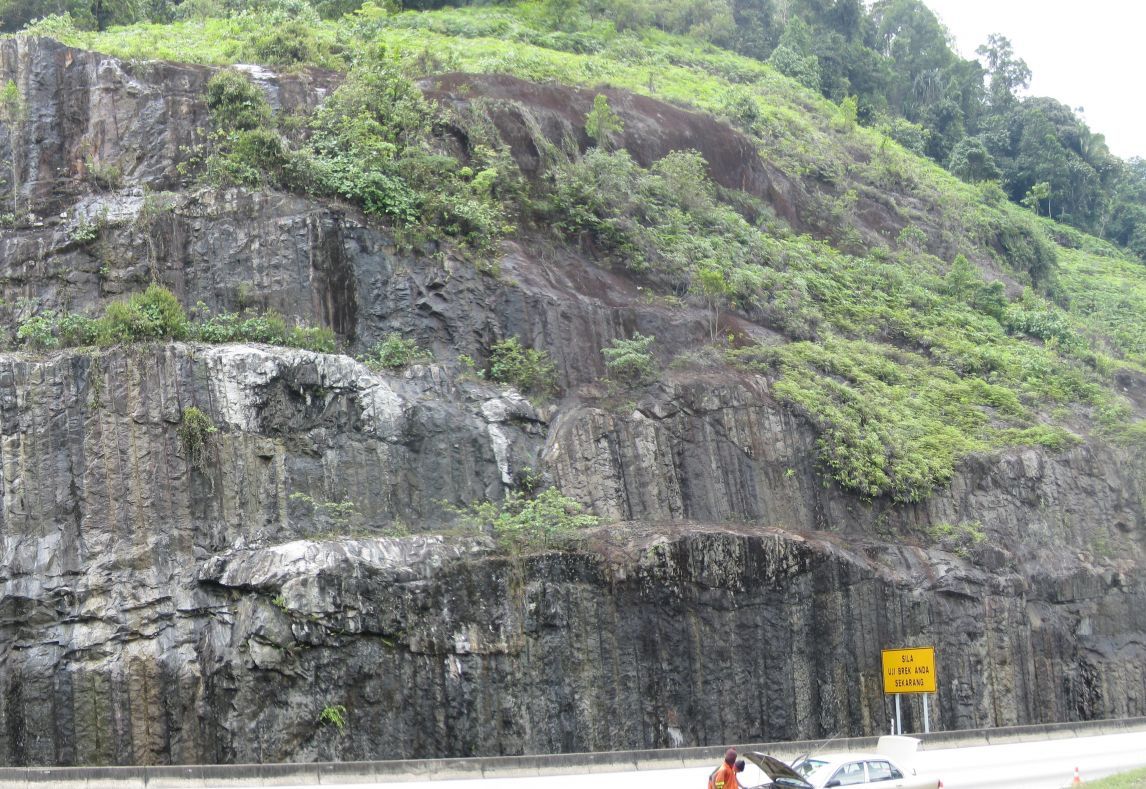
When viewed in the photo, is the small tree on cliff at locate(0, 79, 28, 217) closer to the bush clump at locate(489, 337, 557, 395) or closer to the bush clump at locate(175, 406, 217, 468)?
the bush clump at locate(175, 406, 217, 468)

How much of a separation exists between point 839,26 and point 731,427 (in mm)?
49771

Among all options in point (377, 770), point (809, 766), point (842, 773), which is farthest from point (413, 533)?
point (842, 773)

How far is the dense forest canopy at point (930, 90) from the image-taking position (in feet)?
209

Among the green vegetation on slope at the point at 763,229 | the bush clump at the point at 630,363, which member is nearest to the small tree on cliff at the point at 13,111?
the green vegetation on slope at the point at 763,229

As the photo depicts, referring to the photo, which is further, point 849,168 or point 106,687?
point 849,168

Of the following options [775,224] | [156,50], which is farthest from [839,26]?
[156,50]

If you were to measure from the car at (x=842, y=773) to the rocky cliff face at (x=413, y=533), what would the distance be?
7.89m

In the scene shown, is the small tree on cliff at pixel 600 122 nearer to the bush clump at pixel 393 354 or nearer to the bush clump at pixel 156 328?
the bush clump at pixel 393 354

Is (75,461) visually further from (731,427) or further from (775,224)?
(775,224)

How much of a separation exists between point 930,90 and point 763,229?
3738 centimetres

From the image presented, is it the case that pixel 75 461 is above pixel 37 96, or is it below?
below

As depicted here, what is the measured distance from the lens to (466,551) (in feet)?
78.7

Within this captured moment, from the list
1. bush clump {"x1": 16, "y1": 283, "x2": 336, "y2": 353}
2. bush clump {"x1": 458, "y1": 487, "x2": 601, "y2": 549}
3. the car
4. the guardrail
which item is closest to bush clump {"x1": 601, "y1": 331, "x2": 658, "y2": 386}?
bush clump {"x1": 458, "y1": 487, "x2": 601, "y2": 549}

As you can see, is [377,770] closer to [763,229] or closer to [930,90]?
[763,229]
